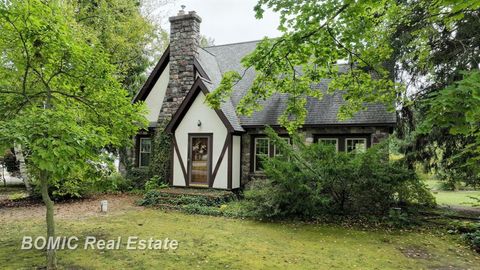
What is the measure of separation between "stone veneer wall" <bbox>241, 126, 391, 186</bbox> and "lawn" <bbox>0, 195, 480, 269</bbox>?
3.88 meters

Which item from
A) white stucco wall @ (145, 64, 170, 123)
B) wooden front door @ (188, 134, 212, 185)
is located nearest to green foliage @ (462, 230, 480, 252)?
wooden front door @ (188, 134, 212, 185)

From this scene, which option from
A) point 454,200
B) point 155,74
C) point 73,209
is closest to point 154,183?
point 73,209

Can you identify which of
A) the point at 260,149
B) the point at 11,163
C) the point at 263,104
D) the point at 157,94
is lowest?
the point at 11,163

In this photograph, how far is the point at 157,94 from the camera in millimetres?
14297

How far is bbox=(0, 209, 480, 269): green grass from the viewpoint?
5328mm

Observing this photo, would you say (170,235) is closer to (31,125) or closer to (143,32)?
(31,125)

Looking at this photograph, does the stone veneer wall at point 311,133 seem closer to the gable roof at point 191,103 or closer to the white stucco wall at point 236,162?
the white stucco wall at point 236,162

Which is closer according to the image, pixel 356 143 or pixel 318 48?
pixel 318 48

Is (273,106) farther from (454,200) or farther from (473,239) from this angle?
(454,200)

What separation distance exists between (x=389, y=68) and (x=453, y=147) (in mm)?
3399

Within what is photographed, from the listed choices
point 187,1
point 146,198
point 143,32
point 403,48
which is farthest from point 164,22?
point 403,48

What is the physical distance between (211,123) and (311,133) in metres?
3.89

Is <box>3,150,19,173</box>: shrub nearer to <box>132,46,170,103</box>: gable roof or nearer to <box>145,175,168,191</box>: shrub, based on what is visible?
<box>132,46,170,103</box>: gable roof

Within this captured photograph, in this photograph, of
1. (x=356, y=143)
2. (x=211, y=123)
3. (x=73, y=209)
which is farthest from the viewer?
(x=211, y=123)
